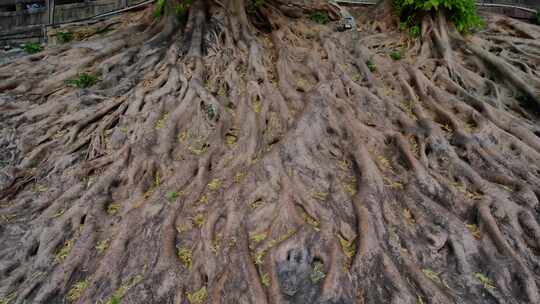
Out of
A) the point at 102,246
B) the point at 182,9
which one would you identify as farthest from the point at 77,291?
the point at 182,9

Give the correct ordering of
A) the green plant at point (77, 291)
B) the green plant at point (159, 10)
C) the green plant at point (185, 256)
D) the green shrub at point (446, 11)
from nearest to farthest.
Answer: the green plant at point (77, 291) < the green plant at point (185, 256) < the green shrub at point (446, 11) < the green plant at point (159, 10)

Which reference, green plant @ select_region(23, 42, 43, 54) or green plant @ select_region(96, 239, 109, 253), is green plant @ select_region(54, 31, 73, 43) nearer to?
green plant @ select_region(23, 42, 43, 54)

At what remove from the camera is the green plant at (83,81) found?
5977 mm

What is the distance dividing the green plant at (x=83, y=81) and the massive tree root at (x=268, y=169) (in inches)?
3.9

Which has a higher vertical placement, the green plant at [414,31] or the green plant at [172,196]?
the green plant at [414,31]

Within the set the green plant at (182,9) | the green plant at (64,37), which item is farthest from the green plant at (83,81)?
the green plant at (64,37)

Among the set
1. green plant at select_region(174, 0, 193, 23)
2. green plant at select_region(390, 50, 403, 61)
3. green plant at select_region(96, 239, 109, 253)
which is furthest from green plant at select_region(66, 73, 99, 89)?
green plant at select_region(390, 50, 403, 61)

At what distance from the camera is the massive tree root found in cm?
335

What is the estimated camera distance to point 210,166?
14.8 feet

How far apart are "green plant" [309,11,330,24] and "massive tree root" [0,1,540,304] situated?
39.5 inches

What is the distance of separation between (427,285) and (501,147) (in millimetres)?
2589

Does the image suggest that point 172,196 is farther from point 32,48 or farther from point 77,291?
point 32,48

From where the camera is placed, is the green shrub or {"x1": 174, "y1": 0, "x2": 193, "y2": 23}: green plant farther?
{"x1": 174, "y1": 0, "x2": 193, "y2": 23}: green plant

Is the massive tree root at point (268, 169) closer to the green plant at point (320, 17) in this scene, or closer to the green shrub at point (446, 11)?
the green shrub at point (446, 11)
